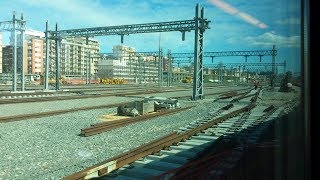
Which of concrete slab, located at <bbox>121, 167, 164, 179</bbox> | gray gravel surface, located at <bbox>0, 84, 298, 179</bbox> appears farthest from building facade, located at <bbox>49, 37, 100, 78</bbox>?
concrete slab, located at <bbox>121, 167, 164, 179</bbox>

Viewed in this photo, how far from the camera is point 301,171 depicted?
2.60 meters

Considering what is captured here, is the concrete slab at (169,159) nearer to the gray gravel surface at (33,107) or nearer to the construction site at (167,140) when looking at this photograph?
the construction site at (167,140)

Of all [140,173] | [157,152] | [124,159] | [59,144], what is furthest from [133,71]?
[140,173]

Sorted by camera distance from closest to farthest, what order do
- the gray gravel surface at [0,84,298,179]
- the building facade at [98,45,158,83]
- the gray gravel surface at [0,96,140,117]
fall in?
the gray gravel surface at [0,84,298,179], the gray gravel surface at [0,96,140,117], the building facade at [98,45,158,83]

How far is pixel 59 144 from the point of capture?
7414 millimetres

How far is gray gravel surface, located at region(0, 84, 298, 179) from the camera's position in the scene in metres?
5.29

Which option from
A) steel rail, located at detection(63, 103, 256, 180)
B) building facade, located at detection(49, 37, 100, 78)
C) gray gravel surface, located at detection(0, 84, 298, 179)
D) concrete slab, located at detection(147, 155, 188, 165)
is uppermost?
building facade, located at detection(49, 37, 100, 78)

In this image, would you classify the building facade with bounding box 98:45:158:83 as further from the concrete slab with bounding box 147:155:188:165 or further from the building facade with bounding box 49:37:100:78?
the concrete slab with bounding box 147:155:188:165

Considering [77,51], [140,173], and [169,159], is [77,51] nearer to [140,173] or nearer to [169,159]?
[169,159]

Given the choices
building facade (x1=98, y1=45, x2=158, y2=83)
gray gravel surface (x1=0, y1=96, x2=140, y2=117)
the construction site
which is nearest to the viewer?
the construction site

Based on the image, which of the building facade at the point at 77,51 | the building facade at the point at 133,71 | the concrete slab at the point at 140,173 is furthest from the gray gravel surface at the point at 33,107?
the building facade at the point at 133,71

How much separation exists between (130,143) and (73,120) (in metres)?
4.32

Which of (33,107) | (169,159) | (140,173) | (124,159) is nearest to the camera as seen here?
(140,173)

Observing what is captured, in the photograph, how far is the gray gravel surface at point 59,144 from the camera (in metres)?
5.29
